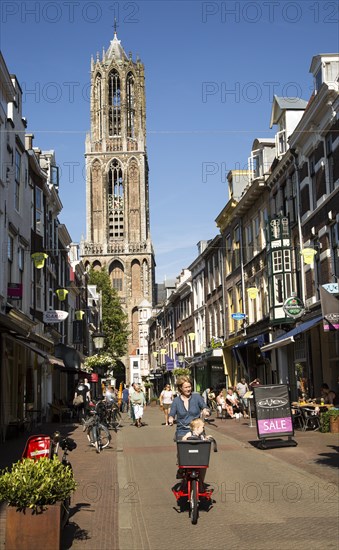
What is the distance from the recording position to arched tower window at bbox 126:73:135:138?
391 feet

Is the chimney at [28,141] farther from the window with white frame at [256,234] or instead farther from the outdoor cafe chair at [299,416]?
the outdoor cafe chair at [299,416]

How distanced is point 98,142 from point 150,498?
4333 inches

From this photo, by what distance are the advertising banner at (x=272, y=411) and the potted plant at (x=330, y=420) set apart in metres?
2.79

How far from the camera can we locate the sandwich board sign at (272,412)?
55.5ft

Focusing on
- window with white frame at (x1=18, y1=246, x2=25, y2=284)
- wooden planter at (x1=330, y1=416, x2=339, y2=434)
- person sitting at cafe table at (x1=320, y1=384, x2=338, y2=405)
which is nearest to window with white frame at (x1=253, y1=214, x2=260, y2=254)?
window with white frame at (x1=18, y1=246, x2=25, y2=284)

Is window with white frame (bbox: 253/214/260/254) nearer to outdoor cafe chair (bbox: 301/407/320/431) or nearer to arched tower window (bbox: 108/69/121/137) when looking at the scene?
outdoor cafe chair (bbox: 301/407/320/431)

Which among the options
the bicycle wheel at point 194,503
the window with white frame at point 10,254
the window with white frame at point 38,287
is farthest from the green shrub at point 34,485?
the window with white frame at point 38,287

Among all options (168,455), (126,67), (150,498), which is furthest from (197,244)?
(126,67)

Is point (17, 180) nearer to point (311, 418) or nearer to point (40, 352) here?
point (40, 352)

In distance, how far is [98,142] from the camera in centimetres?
11681

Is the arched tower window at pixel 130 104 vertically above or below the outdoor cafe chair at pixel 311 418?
above

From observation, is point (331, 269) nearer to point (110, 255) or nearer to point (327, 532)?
point (327, 532)

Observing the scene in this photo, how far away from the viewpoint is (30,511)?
6758 millimetres

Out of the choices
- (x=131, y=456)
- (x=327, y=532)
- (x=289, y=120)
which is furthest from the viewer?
(x=289, y=120)
